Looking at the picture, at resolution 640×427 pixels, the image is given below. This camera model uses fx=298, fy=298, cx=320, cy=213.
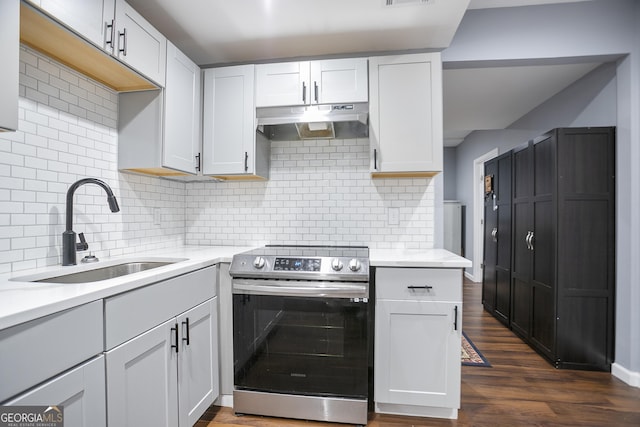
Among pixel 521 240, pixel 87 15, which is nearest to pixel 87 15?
pixel 87 15

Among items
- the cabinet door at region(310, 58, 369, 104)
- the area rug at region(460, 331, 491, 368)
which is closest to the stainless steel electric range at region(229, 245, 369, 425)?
the cabinet door at region(310, 58, 369, 104)

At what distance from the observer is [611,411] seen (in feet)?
6.09

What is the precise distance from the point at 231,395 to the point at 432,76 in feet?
8.09

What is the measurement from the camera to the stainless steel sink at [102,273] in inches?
55.6

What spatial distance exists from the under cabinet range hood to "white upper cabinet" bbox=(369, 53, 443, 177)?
13 centimetres

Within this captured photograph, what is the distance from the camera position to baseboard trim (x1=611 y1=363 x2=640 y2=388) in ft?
6.95

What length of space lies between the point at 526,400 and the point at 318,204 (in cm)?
→ 195

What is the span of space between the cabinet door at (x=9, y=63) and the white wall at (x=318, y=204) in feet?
5.10

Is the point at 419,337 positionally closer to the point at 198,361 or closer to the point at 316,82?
the point at 198,361

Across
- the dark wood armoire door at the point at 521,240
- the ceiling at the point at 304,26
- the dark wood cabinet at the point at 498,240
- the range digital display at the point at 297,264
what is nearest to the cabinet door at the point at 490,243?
the dark wood cabinet at the point at 498,240

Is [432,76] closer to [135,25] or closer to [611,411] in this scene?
[135,25]

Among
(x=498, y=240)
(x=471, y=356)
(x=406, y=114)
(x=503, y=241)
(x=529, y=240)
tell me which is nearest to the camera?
(x=406, y=114)

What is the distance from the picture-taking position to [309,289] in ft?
5.55

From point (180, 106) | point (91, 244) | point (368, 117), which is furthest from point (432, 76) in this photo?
point (91, 244)
